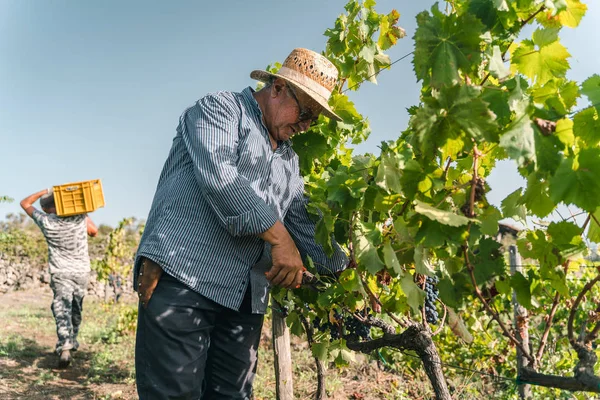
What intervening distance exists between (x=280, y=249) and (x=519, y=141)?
3.47ft

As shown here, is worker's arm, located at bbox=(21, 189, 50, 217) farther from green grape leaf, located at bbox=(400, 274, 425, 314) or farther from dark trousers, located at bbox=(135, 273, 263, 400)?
green grape leaf, located at bbox=(400, 274, 425, 314)

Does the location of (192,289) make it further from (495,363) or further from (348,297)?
(495,363)

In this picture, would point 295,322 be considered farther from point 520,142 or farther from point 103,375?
point 103,375

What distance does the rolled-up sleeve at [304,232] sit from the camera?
98.7 inches

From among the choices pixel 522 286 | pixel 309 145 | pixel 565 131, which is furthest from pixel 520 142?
pixel 309 145

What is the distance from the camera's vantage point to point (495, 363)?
4.89 meters

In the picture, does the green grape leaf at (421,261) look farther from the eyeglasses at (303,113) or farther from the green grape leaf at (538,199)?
the eyeglasses at (303,113)

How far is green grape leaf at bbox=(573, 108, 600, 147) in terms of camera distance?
1324mm

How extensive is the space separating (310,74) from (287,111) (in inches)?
7.3

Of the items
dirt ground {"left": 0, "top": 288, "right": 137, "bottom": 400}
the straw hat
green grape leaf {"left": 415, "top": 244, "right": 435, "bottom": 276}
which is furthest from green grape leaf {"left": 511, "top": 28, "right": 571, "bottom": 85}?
dirt ground {"left": 0, "top": 288, "right": 137, "bottom": 400}

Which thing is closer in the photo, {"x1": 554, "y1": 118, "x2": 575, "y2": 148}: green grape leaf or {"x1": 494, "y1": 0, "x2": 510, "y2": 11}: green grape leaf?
{"x1": 554, "y1": 118, "x2": 575, "y2": 148}: green grape leaf

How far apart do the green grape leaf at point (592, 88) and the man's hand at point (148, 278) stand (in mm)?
1564

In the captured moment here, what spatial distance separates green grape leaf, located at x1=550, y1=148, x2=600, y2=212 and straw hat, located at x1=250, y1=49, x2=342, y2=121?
1.12m

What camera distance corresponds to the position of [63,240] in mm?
5777
